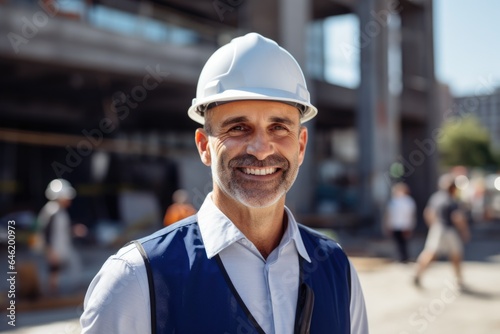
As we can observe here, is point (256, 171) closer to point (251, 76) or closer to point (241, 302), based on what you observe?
point (251, 76)

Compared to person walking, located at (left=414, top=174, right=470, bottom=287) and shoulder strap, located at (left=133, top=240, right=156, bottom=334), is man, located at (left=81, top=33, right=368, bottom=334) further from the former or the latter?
person walking, located at (left=414, top=174, right=470, bottom=287)

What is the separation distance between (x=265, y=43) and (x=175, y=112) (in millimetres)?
22650

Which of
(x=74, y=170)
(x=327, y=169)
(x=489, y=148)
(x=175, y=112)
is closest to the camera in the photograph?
(x=74, y=170)

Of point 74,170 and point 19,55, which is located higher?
point 19,55

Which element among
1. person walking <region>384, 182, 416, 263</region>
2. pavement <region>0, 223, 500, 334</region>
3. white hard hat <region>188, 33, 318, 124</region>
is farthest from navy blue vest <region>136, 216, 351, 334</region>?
person walking <region>384, 182, 416, 263</region>

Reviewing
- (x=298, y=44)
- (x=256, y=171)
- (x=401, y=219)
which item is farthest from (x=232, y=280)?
(x=298, y=44)

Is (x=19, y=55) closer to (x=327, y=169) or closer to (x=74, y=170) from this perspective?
(x=74, y=170)

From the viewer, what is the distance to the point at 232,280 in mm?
1842

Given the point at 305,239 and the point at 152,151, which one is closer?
the point at 305,239

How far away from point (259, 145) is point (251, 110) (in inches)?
5.4

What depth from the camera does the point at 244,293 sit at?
1.83 metres

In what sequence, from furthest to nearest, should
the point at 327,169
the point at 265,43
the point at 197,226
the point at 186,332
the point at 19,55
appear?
the point at 327,169 < the point at 19,55 < the point at 265,43 < the point at 197,226 < the point at 186,332

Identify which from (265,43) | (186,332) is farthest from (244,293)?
(265,43)

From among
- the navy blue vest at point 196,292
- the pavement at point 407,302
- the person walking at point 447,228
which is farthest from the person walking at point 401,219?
the navy blue vest at point 196,292
